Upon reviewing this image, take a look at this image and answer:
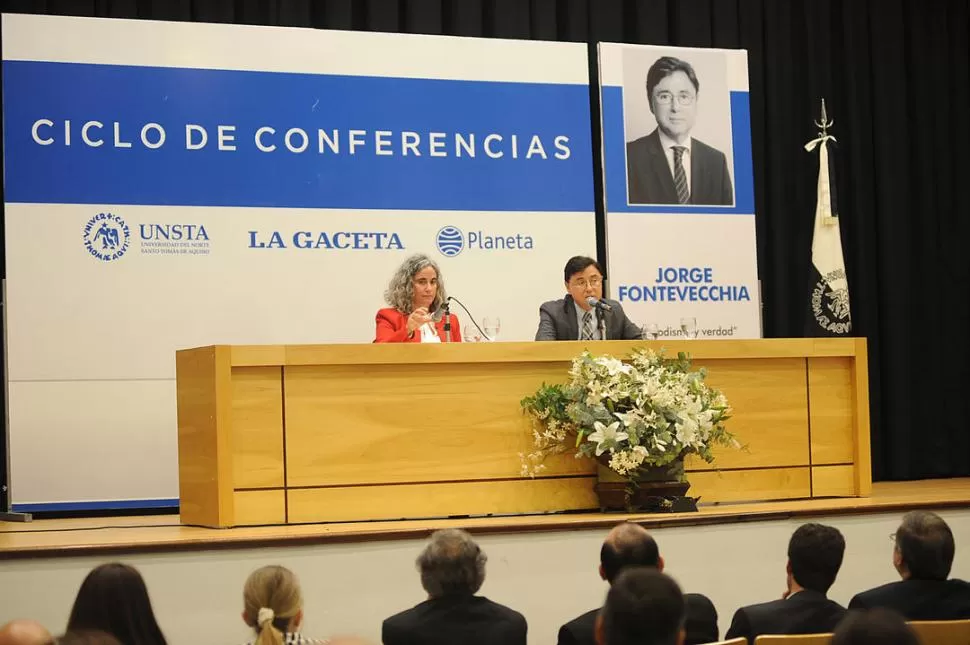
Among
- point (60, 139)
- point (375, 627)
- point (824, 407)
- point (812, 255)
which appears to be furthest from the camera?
point (812, 255)

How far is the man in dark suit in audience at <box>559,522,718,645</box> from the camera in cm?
298

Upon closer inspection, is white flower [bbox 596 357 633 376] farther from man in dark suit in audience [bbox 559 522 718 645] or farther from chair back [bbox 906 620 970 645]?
chair back [bbox 906 620 970 645]

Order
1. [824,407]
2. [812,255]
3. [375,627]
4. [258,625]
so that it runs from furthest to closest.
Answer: [812,255], [824,407], [375,627], [258,625]

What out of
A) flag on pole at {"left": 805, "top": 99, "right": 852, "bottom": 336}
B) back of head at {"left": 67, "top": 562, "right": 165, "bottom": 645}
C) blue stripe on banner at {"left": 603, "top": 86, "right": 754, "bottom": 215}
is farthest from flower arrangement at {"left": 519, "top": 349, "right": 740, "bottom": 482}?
flag on pole at {"left": 805, "top": 99, "right": 852, "bottom": 336}

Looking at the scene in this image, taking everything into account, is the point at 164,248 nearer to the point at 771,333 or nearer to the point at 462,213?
the point at 462,213

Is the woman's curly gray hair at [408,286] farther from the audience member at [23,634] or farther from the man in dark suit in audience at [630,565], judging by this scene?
the audience member at [23,634]

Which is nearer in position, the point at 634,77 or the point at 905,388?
the point at 634,77

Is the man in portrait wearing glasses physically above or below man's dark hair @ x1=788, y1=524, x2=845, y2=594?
above

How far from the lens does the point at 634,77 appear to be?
25.0 ft

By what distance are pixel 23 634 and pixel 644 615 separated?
1083 millimetres

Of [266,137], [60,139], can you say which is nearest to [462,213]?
[266,137]

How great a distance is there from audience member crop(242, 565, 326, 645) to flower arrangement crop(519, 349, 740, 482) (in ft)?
7.29

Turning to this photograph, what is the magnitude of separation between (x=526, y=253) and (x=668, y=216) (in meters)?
0.98

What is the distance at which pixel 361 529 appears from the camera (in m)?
4.48
